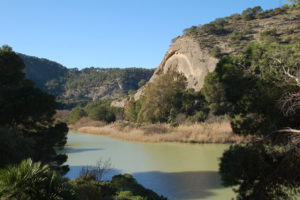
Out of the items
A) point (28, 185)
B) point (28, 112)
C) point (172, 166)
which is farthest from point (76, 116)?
point (28, 185)

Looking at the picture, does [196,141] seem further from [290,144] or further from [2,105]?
[290,144]

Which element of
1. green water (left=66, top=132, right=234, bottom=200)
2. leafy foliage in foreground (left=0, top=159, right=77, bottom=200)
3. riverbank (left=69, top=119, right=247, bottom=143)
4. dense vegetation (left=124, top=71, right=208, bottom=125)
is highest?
dense vegetation (left=124, top=71, right=208, bottom=125)

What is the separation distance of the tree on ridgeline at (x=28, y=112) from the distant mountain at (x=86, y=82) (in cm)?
6833

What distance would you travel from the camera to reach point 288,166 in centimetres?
602

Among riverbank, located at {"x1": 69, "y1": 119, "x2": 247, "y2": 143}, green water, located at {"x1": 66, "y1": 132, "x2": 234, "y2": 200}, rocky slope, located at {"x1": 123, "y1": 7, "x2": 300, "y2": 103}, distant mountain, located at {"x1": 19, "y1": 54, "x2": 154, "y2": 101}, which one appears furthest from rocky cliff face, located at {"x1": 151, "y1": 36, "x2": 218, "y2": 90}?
distant mountain, located at {"x1": 19, "y1": 54, "x2": 154, "y2": 101}

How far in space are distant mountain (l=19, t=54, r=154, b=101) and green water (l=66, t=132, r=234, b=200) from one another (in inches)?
2414

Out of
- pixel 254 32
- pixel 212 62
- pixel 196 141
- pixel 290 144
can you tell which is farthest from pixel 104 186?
pixel 254 32

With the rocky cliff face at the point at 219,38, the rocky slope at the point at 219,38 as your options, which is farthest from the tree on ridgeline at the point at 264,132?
the rocky slope at the point at 219,38

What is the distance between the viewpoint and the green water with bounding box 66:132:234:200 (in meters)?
10.2

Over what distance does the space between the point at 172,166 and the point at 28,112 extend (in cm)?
704

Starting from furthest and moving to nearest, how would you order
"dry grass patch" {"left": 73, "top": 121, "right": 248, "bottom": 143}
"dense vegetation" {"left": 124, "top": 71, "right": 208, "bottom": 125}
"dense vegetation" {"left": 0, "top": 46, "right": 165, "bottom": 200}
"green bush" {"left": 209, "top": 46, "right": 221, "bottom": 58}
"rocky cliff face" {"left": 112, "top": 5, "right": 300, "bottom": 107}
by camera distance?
"rocky cliff face" {"left": 112, "top": 5, "right": 300, "bottom": 107}, "green bush" {"left": 209, "top": 46, "right": 221, "bottom": 58}, "dense vegetation" {"left": 124, "top": 71, "right": 208, "bottom": 125}, "dry grass patch" {"left": 73, "top": 121, "right": 248, "bottom": 143}, "dense vegetation" {"left": 0, "top": 46, "right": 165, "bottom": 200}

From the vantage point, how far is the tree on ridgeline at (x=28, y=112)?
1122 centimetres

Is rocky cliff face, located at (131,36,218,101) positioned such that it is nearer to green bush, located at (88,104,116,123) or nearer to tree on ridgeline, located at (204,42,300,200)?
green bush, located at (88,104,116,123)

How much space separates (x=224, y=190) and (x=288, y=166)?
4283mm
